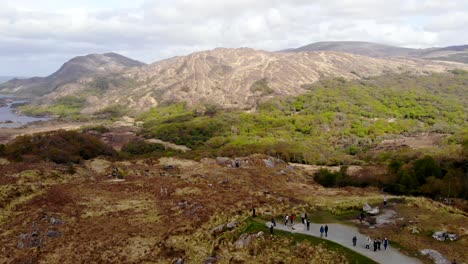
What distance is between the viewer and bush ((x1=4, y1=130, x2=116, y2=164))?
299 ft

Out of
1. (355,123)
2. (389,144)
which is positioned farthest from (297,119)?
(389,144)

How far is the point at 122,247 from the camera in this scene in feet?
144

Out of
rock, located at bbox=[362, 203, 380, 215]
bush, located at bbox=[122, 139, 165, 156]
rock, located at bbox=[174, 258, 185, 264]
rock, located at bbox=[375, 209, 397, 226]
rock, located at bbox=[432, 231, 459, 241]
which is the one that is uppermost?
rock, located at bbox=[432, 231, 459, 241]

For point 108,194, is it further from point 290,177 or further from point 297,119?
point 297,119

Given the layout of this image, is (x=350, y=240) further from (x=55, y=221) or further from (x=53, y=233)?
(x=55, y=221)

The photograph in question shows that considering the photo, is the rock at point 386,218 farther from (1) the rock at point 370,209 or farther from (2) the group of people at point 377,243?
(2) the group of people at point 377,243

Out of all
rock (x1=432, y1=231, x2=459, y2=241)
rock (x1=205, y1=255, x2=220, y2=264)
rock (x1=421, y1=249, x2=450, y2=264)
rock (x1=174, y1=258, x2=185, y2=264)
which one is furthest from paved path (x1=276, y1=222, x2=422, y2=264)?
rock (x1=174, y1=258, x2=185, y2=264)

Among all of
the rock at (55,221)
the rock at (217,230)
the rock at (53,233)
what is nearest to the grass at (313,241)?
the rock at (217,230)

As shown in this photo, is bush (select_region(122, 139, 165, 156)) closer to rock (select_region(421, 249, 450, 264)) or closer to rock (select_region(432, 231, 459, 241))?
rock (select_region(432, 231, 459, 241))

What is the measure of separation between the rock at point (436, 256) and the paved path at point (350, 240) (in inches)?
52.2

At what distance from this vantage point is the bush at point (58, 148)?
91.1m

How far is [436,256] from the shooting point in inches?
1378

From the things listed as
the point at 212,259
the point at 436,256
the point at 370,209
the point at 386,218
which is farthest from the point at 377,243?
the point at 212,259

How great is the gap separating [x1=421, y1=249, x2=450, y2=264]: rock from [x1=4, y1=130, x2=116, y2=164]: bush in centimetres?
7391
